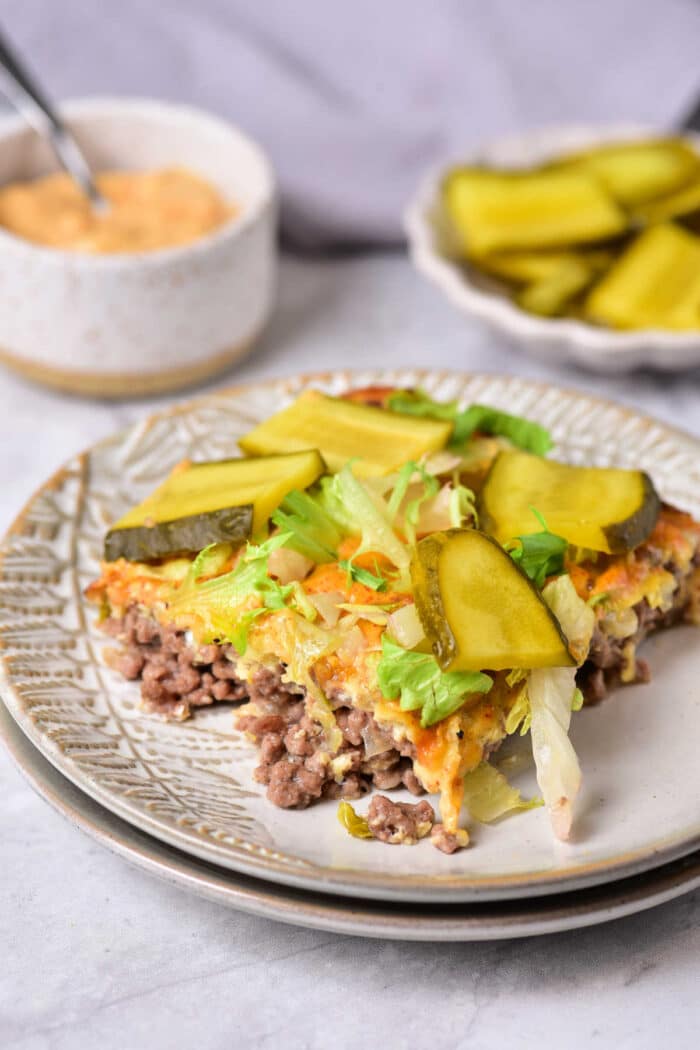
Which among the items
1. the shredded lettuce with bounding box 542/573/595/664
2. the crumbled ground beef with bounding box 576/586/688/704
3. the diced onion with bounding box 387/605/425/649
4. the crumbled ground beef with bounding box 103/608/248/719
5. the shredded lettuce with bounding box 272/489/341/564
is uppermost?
the shredded lettuce with bounding box 542/573/595/664

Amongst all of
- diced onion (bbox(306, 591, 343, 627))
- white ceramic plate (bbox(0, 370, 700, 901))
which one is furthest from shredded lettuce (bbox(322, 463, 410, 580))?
white ceramic plate (bbox(0, 370, 700, 901))

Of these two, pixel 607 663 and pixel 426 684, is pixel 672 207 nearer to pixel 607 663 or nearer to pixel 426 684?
pixel 607 663

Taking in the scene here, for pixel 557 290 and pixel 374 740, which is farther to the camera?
pixel 557 290

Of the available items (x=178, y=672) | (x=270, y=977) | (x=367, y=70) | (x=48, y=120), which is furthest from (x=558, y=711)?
(x=367, y=70)

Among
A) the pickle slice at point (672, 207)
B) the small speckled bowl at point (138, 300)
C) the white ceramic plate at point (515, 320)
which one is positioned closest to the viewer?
the small speckled bowl at point (138, 300)

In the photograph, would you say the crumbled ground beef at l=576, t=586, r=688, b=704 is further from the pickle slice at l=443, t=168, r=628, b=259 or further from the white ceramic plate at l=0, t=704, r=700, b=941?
the pickle slice at l=443, t=168, r=628, b=259

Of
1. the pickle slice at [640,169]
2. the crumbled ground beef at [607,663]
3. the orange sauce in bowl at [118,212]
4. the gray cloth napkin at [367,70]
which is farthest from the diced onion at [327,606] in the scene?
the gray cloth napkin at [367,70]

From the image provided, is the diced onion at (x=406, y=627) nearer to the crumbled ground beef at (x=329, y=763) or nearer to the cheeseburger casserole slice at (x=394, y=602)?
the cheeseburger casserole slice at (x=394, y=602)
